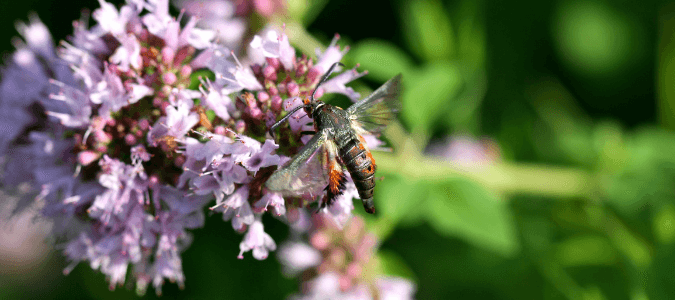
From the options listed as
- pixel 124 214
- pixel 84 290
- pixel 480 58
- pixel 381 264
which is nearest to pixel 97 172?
pixel 124 214

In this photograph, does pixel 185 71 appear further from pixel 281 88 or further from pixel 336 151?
pixel 336 151

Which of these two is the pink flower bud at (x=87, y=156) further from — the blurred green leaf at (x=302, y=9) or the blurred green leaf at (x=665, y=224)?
the blurred green leaf at (x=665, y=224)

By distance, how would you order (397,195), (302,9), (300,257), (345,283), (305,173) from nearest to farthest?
(305,173) < (397,195) < (345,283) < (300,257) < (302,9)

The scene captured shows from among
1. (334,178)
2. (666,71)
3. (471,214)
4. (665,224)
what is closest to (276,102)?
(334,178)

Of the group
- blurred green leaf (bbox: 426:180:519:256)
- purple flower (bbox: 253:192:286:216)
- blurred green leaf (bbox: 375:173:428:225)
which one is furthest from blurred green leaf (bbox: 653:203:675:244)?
purple flower (bbox: 253:192:286:216)

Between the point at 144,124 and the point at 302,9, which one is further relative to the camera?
the point at 302,9

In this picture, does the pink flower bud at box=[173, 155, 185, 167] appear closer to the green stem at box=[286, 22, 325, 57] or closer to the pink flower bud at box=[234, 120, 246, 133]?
the pink flower bud at box=[234, 120, 246, 133]

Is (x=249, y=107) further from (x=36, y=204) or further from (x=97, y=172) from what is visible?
(x=36, y=204)
